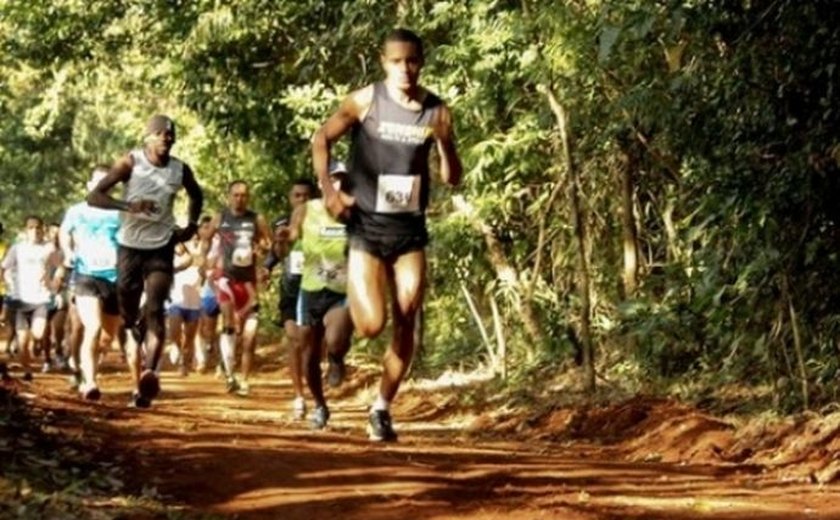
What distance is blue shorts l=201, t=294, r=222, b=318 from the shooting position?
2033cm

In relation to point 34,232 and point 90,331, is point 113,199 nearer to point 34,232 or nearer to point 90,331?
point 90,331

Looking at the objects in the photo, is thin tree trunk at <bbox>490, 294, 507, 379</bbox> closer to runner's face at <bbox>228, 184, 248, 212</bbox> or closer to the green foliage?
the green foliage

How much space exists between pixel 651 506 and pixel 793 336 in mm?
3854

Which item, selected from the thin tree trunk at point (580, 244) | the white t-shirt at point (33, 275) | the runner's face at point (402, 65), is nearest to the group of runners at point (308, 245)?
the runner's face at point (402, 65)

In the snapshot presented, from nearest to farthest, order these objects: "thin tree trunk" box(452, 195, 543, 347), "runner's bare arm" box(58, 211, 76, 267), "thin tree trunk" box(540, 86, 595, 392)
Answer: "thin tree trunk" box(540, 86, 595, 392)
"runner's bare arm" box(58, 211, 76, 267)
"thin tree trunk" box(452, 195, 543, 347)

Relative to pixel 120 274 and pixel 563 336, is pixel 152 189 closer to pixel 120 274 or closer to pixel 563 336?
pixel 120 274

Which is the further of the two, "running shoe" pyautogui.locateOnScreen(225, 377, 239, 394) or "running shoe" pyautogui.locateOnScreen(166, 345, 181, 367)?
"running shoe" pyautogui.locateOnScreen(166, 345, 181, 367)

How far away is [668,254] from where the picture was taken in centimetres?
1352

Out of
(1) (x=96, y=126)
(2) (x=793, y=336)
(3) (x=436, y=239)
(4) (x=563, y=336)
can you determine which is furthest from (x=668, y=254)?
(1) (x=96, y=126)

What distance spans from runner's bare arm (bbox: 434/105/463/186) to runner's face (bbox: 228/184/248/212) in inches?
268

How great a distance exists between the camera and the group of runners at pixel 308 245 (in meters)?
8.36

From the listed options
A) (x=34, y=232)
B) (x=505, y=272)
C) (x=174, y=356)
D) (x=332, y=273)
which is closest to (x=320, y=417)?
(x=332, y=273)

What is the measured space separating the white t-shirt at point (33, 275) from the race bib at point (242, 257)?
13.9ft

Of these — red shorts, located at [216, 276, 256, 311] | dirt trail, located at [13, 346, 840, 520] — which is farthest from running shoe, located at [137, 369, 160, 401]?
red shorts, located at [216, 276, 256, 311]
